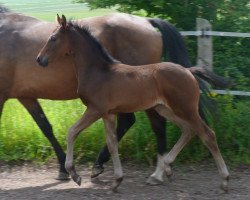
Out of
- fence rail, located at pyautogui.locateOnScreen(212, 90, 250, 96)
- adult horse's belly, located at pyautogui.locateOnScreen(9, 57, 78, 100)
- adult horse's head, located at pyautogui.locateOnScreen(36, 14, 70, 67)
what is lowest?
fence rail, located at pyautogui.locateOnScreen(212, 90, 250, 96)

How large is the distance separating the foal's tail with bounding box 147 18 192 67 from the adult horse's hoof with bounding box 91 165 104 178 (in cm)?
146

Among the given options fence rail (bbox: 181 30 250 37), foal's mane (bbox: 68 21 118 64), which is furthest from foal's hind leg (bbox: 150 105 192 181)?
fence rail (bbox: 181 30 250 37)

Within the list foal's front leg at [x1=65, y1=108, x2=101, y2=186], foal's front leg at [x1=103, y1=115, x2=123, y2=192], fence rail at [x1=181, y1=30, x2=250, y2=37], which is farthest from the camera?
fence rail at [x1=181, y1=30, x2=250, y2=37]

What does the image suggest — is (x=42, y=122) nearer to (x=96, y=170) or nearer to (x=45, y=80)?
(x=45, y=80)

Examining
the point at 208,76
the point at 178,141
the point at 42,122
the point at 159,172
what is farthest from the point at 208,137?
the point at 42,122

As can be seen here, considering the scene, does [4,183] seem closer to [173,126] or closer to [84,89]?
[84,89]

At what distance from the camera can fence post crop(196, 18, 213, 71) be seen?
6824mm

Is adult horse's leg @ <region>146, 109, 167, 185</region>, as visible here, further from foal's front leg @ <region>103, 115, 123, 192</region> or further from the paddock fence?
the paddock fence

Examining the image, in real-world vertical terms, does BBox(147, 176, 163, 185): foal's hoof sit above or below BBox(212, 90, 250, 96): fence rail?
below

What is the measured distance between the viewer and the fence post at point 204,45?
682 centimetres

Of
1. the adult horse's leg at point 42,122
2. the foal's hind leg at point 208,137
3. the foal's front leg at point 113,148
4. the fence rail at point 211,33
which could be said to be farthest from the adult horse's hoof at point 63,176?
the fence rail at point 211,33

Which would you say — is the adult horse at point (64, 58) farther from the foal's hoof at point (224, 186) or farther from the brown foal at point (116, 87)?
the foal's hoof at point (224, 186)

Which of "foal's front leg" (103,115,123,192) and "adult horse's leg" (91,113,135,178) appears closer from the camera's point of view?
"foal's front leg" (103,115,123,192)

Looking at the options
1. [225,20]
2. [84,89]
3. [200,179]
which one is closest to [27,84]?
[84,89]
